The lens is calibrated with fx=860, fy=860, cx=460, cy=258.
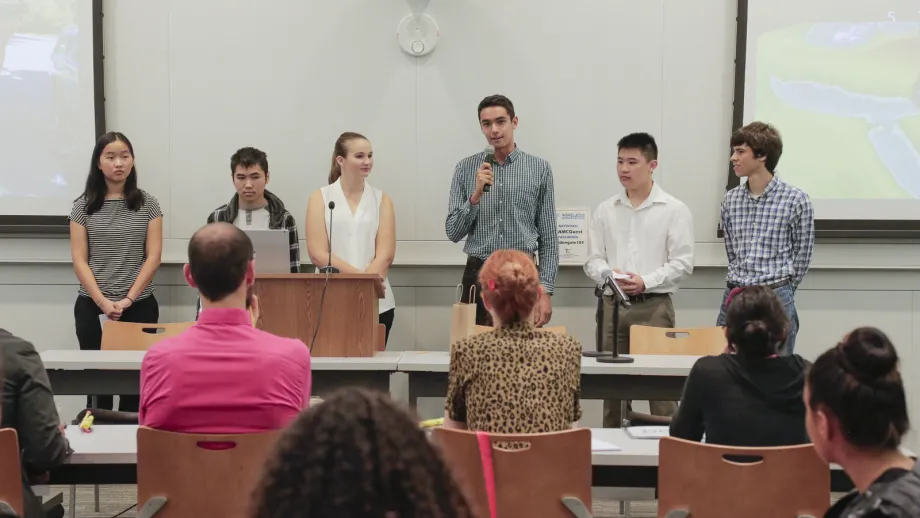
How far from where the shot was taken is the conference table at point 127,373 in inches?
132

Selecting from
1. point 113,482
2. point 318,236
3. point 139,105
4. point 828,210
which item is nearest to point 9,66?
point 139,105

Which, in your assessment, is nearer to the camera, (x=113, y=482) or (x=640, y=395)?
(x=113, y=482)

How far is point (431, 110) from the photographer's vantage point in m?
5.22

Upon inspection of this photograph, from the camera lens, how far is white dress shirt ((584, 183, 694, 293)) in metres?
4.55

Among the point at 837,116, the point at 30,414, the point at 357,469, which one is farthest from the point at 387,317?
the point at 357,469

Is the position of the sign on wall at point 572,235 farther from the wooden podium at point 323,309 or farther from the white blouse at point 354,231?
the wooden podium at point 323,309

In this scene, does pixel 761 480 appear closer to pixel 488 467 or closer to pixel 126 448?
pixel 488 467

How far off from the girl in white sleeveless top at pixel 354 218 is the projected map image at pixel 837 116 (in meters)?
2.33

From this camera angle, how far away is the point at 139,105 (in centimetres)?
528

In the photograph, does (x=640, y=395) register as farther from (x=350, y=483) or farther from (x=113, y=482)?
(x=350, y=483)

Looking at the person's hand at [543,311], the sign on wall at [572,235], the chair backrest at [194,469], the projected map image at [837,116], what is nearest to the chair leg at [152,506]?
the chair backrest at [194,469]

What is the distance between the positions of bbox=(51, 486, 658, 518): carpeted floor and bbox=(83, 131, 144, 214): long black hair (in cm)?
149

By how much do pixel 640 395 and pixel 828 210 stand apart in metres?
2.41

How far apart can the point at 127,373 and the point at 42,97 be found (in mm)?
2645
